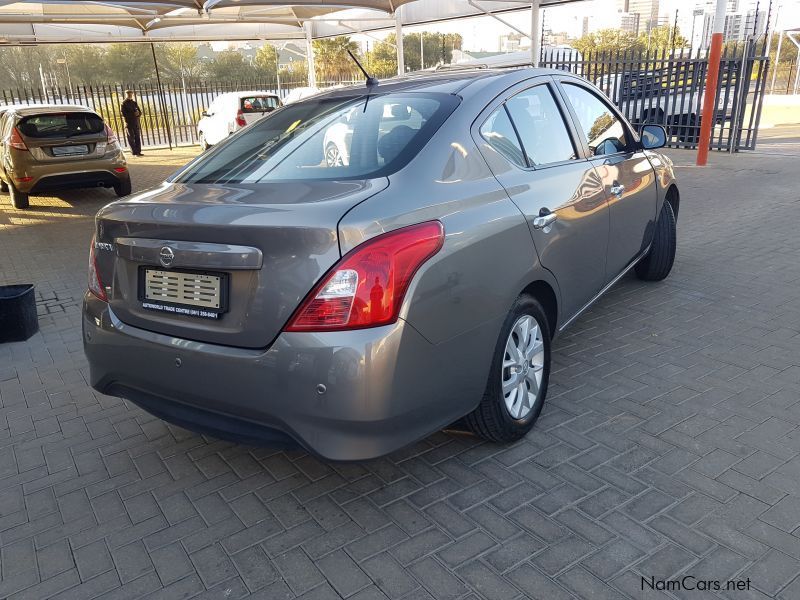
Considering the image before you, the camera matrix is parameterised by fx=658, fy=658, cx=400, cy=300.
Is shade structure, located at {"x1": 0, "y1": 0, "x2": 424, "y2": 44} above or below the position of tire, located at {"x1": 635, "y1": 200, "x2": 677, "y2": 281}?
above

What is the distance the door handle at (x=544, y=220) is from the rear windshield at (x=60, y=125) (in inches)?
378

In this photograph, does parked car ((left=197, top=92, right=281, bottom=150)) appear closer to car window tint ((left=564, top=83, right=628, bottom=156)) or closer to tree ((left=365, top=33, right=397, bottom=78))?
car window tint ((left=564, top=83, right=628, bottom=156))

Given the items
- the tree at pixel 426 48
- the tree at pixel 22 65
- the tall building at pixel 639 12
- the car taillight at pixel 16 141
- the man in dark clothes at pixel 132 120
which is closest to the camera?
the car taillight at pixel 16 141

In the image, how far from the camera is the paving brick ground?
2402 millimetres

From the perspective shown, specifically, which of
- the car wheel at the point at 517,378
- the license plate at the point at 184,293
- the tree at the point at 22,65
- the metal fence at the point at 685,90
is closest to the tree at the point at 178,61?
the tree at the point at 22,65

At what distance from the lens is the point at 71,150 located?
1045cm

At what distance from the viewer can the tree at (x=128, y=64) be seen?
49312 millimetres

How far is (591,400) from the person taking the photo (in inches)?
144

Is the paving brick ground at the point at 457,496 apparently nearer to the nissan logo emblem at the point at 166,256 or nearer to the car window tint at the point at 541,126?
the nissan logo emblem at the point at 166,256

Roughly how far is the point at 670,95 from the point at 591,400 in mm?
13498

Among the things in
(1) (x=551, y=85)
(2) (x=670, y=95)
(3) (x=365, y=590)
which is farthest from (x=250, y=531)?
(2) (x=670, y=95)

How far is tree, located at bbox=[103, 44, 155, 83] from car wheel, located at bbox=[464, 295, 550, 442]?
5293cm

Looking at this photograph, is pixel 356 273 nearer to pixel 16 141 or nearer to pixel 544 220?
pixel 544 220

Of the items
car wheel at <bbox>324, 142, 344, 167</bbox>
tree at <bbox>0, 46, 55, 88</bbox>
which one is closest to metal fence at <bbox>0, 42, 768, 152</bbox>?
car wheel at <bbox>324, 142, 344, 167</bbox>
